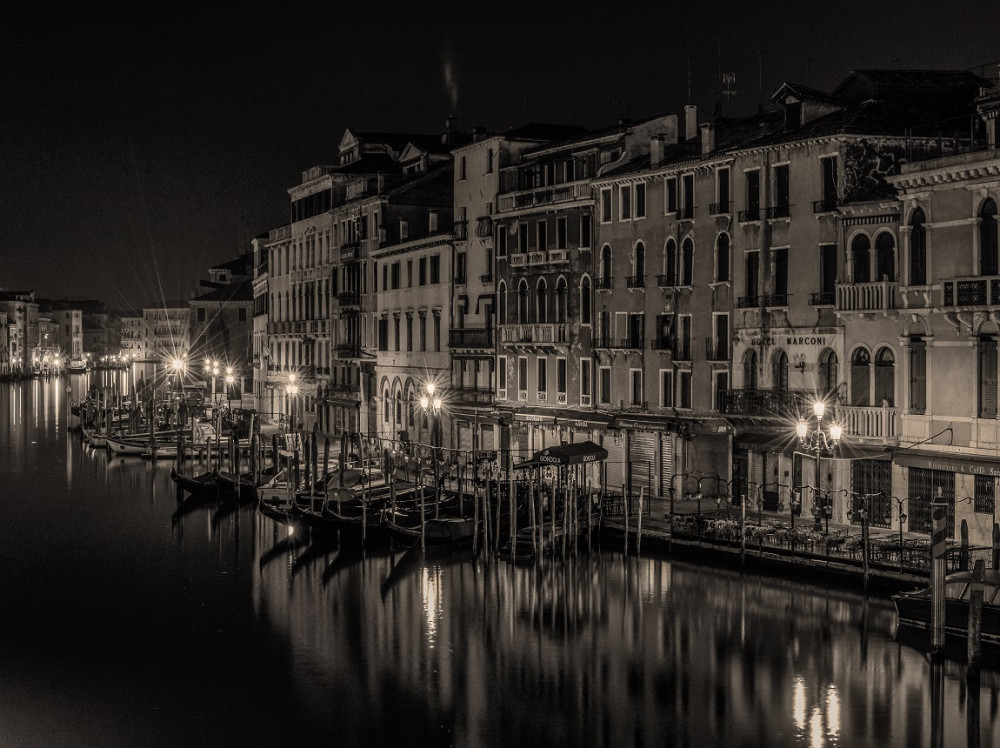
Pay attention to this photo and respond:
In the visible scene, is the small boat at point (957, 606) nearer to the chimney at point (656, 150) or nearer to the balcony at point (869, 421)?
the balcony at point (869, 421)

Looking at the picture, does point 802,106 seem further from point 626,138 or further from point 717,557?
point 717,557

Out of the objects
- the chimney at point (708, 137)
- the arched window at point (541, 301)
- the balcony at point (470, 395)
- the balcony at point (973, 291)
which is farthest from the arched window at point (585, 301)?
the balcony at point (973, 291)

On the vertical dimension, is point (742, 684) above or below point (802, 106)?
below

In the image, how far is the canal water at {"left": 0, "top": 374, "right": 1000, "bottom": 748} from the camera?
18812 millimetres

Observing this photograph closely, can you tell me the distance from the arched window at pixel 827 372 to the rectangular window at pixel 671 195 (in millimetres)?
6424

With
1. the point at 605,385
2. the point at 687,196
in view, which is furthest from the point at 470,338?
the point at 687,196

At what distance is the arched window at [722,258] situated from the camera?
32219mm

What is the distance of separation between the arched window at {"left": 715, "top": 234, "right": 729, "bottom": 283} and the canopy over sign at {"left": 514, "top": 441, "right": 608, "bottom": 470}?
5.02 meters

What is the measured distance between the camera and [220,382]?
84938 mm

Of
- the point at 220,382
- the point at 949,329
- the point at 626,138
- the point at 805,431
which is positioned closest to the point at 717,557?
the point at 805,431

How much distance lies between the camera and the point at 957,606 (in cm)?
2130

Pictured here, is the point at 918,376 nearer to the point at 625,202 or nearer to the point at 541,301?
the point at 625,202

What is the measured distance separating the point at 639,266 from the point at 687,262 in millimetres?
1896

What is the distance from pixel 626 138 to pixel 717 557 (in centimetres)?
1287
